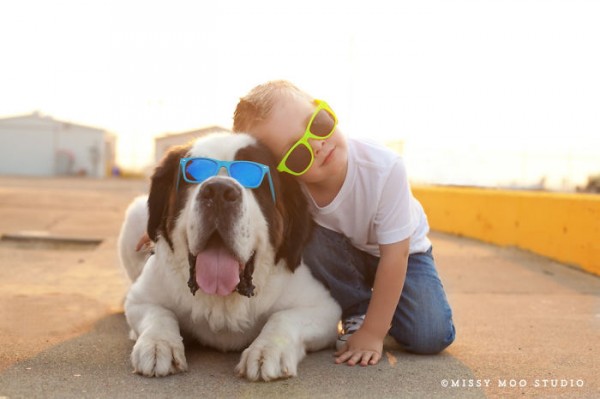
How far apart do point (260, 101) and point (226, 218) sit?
639mm

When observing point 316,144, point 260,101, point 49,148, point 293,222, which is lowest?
point 49,148

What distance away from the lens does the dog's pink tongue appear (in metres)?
2.33

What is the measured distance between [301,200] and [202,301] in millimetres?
593

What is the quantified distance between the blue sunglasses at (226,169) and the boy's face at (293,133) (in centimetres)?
21

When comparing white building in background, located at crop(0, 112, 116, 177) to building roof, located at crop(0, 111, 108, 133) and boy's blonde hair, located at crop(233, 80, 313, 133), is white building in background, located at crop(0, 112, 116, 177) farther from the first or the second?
boy's blonde hair, located at crop(233, 80, 313, 133)

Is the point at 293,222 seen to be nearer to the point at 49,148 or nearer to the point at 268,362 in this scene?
the point at 268,362

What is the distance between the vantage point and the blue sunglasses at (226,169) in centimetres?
244

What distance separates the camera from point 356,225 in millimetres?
2922

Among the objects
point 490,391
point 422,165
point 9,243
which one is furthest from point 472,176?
point 490,391

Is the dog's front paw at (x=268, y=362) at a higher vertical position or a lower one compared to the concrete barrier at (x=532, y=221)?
higher

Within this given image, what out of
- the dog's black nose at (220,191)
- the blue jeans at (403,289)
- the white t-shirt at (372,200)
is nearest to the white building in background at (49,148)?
the blue jeans at (403,289)

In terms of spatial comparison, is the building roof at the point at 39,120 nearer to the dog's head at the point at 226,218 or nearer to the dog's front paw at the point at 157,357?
the dog's head at the point at 226,218

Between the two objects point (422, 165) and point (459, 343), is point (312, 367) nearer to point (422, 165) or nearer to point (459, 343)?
point (459, 343)

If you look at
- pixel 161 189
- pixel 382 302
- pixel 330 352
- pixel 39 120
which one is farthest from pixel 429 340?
pixel 39 120
